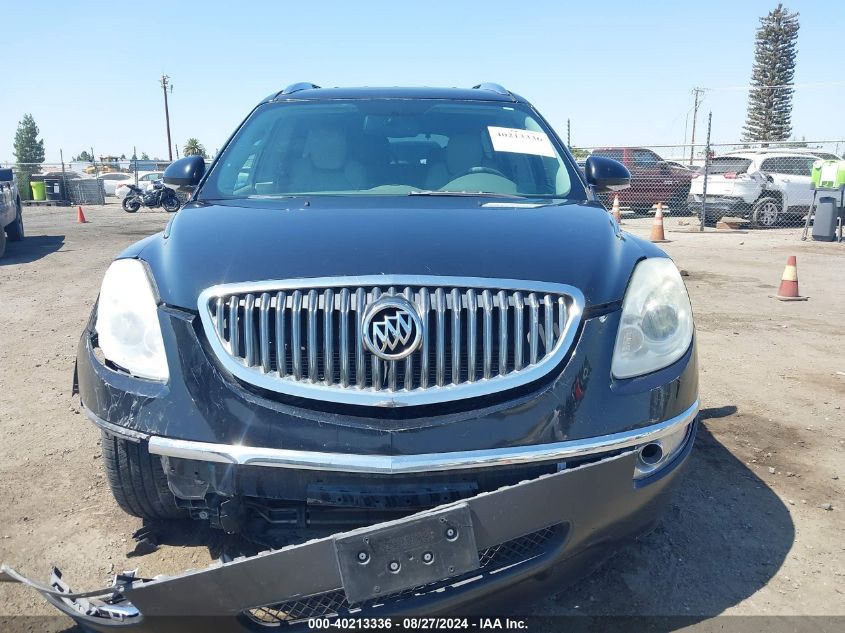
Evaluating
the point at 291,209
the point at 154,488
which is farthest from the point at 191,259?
the point at 154,488

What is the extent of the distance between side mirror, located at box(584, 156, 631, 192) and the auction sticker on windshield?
0.26 meters

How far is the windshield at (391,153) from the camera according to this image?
124 inches

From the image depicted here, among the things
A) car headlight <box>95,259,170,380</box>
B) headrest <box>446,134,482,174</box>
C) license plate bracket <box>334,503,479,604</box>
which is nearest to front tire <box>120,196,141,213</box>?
headrest <box>446,134,482,174</box>

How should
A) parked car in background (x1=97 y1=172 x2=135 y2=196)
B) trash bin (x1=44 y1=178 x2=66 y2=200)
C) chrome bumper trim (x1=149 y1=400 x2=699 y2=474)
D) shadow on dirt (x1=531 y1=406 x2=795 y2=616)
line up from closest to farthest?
1. chrome bumper trim (x1=149 y1=400 x2=699 y2=474)
2. shadow on dirt (x1=531 y1=406 x2=795 y2=616)
3. trash bin (x1=44 y1=178 x2=66 y2=200)
4. parked car in background (x1=97 y1=172 x2=135 y2=196)

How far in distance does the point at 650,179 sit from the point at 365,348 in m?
17.5

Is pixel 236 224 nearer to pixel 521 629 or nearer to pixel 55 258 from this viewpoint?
pixel 521 629

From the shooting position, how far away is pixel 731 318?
22.5 ft

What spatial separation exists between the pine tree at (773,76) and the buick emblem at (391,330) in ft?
188

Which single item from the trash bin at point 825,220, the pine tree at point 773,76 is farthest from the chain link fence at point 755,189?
the pine tree at point 773,76

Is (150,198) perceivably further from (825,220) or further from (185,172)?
(185,172)

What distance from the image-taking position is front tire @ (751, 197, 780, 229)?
1606 centimetres

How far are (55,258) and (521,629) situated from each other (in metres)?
10.6

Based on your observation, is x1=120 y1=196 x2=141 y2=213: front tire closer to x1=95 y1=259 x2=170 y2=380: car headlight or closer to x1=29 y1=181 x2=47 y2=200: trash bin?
x1=29 y1=181 x2=47 y2=200: trash bin

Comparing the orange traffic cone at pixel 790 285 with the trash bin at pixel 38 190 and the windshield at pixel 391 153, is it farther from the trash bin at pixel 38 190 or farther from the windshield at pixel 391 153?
the trash bin at pixel 38 190
